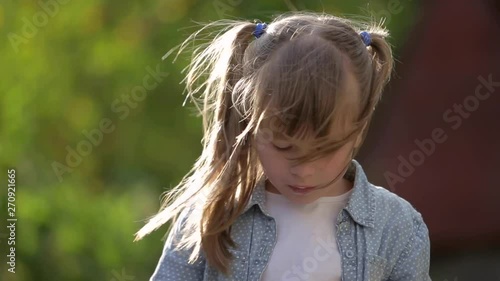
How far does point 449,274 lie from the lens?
3762 mm

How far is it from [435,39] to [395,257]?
1689 mm

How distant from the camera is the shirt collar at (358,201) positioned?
224 centimetres

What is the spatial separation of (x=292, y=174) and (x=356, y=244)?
0.27 metres

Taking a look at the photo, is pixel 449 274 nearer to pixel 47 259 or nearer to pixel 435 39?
pixel 435 39

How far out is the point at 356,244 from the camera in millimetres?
2223

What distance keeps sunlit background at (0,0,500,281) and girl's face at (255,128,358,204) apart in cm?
144

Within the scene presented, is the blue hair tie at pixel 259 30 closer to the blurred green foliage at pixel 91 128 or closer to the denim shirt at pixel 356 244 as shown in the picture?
the denim shirt at pixel 356 244
